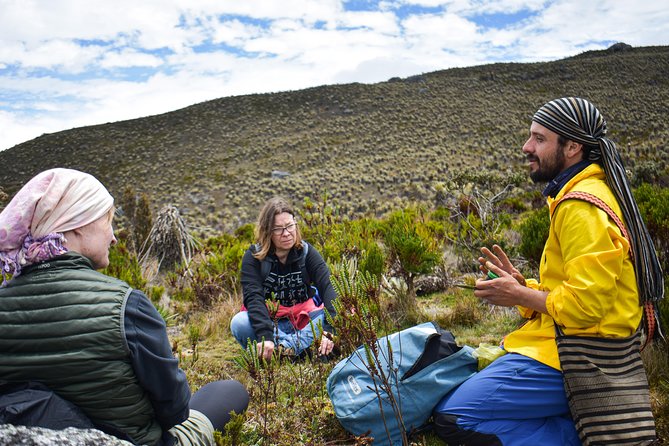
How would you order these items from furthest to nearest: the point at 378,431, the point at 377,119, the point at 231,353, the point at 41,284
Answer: the point at 377,119 < the point at 231,353 < the point at 378,431 < the point at 41,284

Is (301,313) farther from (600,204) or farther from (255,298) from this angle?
(600,204)

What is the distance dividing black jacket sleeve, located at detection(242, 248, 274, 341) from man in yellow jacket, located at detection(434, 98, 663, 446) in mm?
1422

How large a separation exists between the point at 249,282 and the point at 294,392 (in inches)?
38.3

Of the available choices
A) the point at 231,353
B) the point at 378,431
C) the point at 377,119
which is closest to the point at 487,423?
the point at 378,431

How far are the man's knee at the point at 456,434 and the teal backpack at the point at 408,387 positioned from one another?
95mm

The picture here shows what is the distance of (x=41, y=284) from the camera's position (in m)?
1.42

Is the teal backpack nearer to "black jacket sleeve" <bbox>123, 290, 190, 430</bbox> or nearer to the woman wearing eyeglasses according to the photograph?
"black jacket sleeve" <bbox>123, 290, 190, 430</bbox>

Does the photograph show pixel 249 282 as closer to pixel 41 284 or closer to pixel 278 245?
pixel 278 245

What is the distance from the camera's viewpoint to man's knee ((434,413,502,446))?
6.89ft

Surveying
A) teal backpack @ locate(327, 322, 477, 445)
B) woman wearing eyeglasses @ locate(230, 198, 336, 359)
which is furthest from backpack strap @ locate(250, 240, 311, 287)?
teal backpack @ locate(327, 322, 477, 445)

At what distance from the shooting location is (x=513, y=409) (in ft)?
6.78

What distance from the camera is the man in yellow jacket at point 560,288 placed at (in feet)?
5.99

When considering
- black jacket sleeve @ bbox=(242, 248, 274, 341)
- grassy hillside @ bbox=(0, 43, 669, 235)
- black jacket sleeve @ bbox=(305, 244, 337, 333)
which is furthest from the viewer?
grassy hillside @ bbox=(0, 43, 669, 235)

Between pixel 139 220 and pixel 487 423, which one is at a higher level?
pixel 139 220
